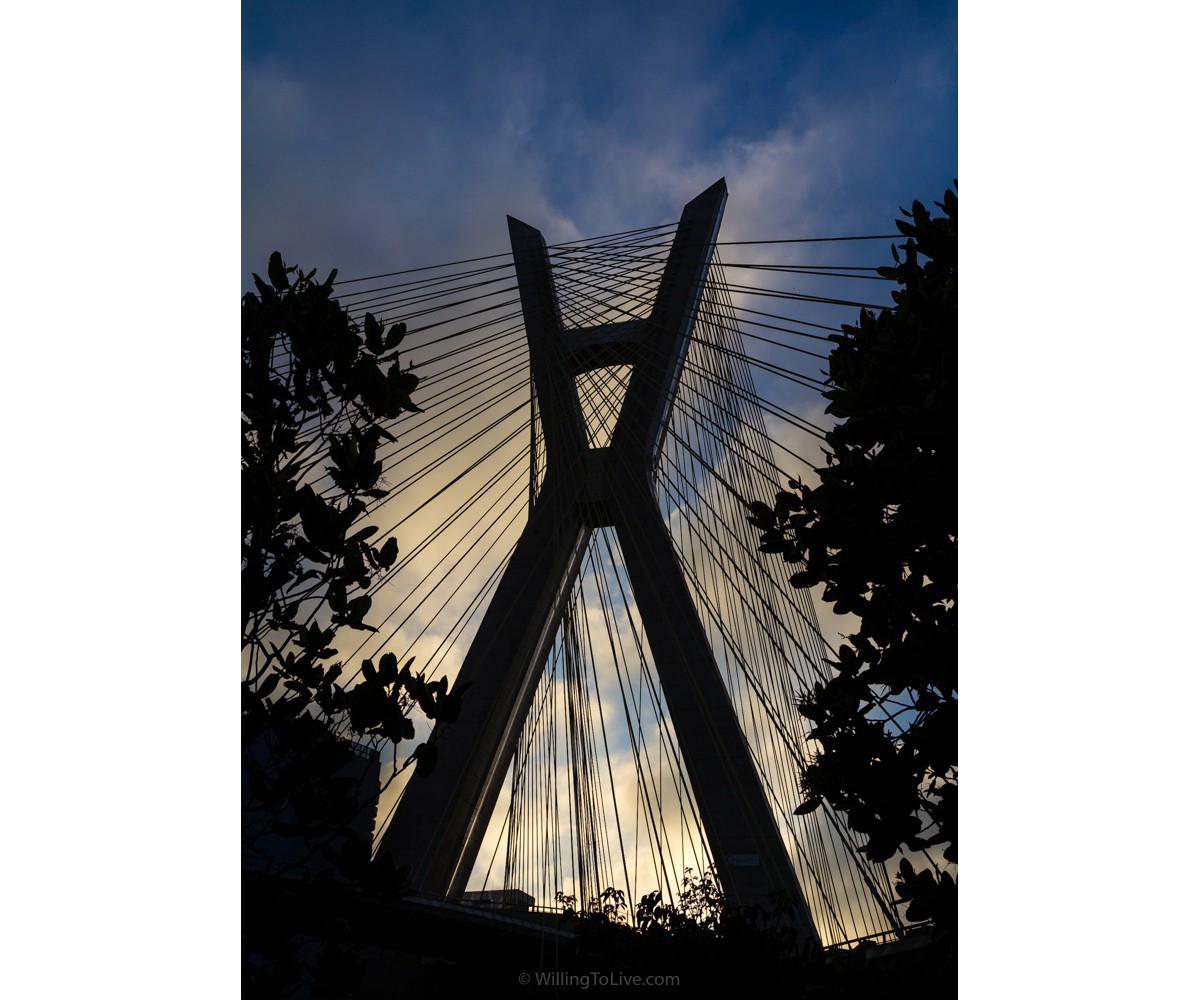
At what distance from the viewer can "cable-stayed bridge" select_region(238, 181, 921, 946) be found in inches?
201

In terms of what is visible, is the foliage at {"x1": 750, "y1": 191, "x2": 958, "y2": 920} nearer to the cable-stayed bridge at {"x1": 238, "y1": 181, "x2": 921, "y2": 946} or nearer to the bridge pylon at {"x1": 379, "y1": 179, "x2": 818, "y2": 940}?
the cable-stayed bridge at {"x1": 238, "y1": 181, "x2": 921, "y2": 946}

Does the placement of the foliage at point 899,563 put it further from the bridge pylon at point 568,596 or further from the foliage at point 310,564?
the bridge pylon at point 568,596

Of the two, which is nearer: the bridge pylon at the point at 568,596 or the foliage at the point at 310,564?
the foliage at the point at 310,564

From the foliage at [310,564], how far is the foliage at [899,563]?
3.61 ft

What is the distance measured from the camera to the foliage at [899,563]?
2.44 meters

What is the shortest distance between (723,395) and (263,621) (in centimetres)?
481

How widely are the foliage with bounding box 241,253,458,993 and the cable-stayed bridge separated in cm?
202

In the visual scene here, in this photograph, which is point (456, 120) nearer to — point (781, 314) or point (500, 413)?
point (781, 314)

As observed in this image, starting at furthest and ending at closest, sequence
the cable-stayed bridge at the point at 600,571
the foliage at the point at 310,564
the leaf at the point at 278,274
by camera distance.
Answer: the cable-stayed bridge at the point at 600,571 < the leaf at the point at 278,274 < the foliage at the point at 310,564

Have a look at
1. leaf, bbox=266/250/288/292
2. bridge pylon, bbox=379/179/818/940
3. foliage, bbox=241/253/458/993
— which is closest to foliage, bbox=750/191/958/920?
foliage, bbox=241/253/458/993

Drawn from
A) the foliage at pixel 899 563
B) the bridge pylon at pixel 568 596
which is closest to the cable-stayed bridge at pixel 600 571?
the bridge pylon at pixel 568 596
